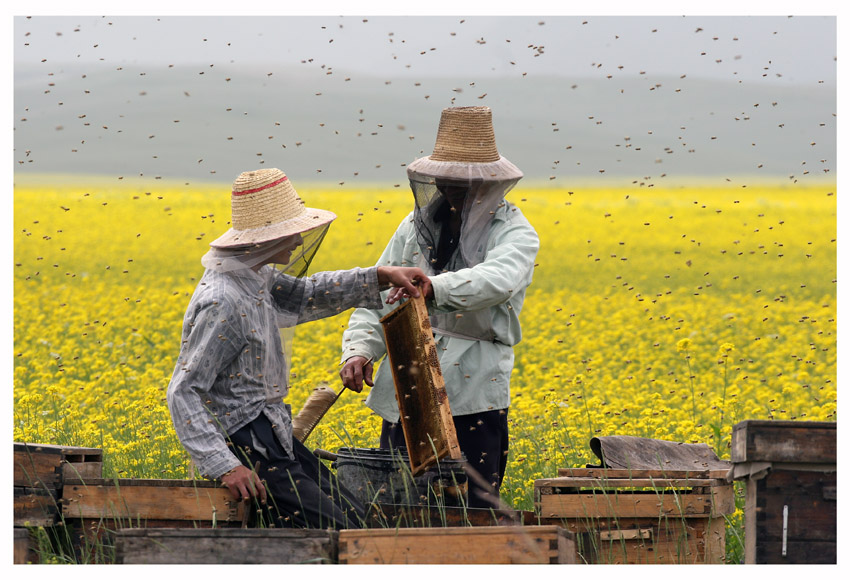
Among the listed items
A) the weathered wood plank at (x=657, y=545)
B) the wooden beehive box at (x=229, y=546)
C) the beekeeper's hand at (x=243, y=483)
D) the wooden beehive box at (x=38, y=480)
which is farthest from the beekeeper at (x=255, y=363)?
the weathered wood plank at (x=657, y=545)

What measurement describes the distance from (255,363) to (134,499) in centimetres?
76

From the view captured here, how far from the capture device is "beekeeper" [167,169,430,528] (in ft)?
11.9

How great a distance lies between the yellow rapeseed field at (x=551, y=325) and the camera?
630cm

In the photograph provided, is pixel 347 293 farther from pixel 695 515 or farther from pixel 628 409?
pixel 628 409

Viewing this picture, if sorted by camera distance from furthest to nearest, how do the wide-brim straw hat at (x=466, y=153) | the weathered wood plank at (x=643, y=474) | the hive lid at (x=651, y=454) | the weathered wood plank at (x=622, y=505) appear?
the hive lid at (x=651, y=454) → the wide-brim straw hat at (x=466, y=153) → the weathered wood plank at (x=643, y=474) → the weathered wood plank at (x=622, y=505)

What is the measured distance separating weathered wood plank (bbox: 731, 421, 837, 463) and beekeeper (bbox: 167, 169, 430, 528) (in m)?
1.49

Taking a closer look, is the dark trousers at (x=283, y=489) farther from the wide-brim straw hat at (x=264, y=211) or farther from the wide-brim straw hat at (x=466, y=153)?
the wide-brim straw hat at (x=466, y=153)

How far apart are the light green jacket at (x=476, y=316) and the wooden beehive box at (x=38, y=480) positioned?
1.38m

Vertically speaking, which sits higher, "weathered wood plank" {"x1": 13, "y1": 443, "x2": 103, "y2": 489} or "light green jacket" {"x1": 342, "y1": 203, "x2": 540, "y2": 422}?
"light green jacket" {"x1": 342, "y1": 203, "x2": 540, "y2": 422}

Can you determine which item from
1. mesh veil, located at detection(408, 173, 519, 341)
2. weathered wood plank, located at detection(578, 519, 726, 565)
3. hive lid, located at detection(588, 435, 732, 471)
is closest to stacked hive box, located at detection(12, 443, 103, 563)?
mesh veil, located at detection(408, 173, 519, 341)

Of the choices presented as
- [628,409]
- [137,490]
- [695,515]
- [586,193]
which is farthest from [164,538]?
[586,193]

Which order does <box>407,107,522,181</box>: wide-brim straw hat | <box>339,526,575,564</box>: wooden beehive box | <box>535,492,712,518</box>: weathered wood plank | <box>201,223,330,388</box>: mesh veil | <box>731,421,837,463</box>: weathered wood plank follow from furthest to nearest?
<box>407,107,522,181</box>: wide-brim straw hat, <box>535,492,712,518</box>: weathered wood plank, <box>201,223,330,388</box>: mesh veil, <box>731,421,837,463</box>: weathered wood plank, <box>339,526,575,564</box>: wooden beehive box

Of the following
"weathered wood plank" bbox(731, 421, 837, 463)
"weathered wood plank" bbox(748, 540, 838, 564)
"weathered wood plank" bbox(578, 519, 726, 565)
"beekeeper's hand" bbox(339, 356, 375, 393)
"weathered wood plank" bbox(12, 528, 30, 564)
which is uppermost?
"weathered wood plank" bbox(731, 421, 837, 463)

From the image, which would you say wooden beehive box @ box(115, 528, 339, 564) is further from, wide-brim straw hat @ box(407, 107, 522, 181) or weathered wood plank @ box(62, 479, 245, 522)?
wide-brim straw hat @ box(407, 107, 522, 181)
